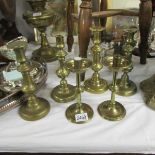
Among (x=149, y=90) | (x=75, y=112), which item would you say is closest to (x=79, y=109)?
(x=75, y=112)

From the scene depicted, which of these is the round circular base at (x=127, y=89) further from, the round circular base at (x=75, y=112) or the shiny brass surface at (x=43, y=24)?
the shiny brass surface at (x=43, y=24)

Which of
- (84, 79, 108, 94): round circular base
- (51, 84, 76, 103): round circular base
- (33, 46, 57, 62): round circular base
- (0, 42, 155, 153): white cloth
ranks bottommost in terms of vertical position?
(0, 42, 155, 153): white cloth

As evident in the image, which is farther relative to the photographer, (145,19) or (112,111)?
(145,19)

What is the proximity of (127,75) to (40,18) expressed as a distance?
0.39 metres

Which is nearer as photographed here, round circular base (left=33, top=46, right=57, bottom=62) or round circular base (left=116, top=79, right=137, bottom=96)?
round circular base (left=116, top=79, right=137, bottom=96)

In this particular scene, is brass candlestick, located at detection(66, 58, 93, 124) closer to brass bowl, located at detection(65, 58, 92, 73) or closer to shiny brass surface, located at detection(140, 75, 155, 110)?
brass bowl, located at detection(65, 58, 92, 73)

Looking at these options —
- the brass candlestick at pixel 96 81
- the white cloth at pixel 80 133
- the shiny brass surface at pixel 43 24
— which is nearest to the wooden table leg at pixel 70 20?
the shiny brass surface at pixel 43 24

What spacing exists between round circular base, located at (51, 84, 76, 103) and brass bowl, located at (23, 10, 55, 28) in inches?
10.7

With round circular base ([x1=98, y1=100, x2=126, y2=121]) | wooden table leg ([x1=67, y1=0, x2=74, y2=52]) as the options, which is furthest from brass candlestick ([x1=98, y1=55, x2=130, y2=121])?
wooden table leg ([x1=67, y1=0, x2=74, y2=52])

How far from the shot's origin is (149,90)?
832 millimetres

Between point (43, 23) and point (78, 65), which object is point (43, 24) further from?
point (78, 65)

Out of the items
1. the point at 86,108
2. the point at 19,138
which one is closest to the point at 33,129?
the point at 19,138

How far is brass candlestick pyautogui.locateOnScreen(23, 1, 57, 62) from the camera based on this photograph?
0.97 metres

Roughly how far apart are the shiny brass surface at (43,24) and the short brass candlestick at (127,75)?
32cm
